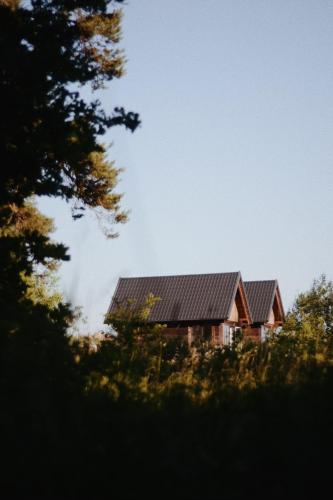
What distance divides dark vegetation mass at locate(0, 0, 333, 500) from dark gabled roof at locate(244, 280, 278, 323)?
39.4m

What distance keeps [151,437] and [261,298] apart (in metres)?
44.8

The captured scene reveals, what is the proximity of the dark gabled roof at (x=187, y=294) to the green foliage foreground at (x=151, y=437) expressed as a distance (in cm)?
3306

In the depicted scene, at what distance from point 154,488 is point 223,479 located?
47cm

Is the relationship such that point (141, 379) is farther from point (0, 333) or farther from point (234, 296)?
point (234, 296)

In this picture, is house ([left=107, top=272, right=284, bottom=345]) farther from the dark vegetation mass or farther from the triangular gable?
Answer: the dark vegetation mass

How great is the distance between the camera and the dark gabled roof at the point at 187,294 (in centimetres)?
3891

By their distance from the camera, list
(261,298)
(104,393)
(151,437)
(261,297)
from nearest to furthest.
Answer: (151,437) < (104,393) < (261,298) < (261,297)

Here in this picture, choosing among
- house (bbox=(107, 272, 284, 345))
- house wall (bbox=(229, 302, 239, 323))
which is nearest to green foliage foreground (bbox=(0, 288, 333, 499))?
house (bbox=(107, 272, 284, 345))

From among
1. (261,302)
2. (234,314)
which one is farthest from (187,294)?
(261,302)

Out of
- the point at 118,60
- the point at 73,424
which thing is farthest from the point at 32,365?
the point at 118,60

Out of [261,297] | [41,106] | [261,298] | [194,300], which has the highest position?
[261,297]

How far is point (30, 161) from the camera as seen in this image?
798cm

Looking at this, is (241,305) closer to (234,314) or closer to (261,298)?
(234,314)

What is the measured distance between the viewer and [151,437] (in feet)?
14.2
